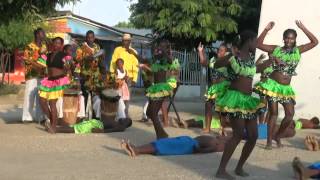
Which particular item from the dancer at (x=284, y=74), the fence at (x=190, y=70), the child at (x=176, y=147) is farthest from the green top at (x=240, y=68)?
the fence at (x=190, y=70)

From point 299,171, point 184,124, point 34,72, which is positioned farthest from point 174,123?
point 299,171

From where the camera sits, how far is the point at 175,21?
19.0 metres

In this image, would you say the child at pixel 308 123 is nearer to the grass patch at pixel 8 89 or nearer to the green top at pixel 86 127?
the green top at pixel 86 127

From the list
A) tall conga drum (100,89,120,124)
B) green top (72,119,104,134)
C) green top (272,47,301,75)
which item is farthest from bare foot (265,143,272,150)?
tall conga drum (100,89,120,124)

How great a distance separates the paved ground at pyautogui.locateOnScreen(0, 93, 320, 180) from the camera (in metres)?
7.66

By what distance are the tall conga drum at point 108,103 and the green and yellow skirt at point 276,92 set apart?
420 cm

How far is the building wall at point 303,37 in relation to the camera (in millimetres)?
14984

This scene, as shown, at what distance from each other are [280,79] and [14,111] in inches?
419

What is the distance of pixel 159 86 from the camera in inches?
420

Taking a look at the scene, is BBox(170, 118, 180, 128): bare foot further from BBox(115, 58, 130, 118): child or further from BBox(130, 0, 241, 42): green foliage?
BBox(130, 0, 241, 42): green foliage

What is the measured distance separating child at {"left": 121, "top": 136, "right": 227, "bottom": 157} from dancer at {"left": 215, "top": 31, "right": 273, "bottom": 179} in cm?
165

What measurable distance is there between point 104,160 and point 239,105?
87.6 inches

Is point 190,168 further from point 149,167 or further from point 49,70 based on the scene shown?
point 49,70

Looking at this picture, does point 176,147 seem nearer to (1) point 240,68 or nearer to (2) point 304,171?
(1) point 240,68
